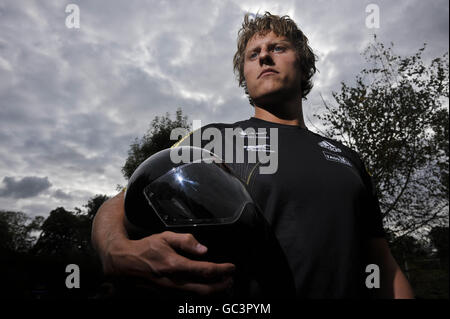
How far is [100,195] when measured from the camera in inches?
2469

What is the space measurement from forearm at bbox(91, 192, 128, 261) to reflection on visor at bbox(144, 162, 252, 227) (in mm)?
196

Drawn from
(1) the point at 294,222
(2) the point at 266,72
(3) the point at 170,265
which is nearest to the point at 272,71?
(2) the point at 266,72

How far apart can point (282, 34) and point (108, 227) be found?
92.0 inches

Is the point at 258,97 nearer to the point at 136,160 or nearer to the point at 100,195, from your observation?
the point at 136,160

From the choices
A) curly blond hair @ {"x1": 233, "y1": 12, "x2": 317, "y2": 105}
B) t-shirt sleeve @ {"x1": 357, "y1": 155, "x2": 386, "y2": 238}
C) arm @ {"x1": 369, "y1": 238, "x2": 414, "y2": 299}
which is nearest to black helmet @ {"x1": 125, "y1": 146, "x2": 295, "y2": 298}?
t-shirt sleeve @ {"x1": 357, "y1": 155, "x2": 386, "y2": 238}

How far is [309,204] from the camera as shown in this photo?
1631mm

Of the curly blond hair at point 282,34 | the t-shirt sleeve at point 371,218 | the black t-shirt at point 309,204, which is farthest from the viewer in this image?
the curly blond hair at point 282,34

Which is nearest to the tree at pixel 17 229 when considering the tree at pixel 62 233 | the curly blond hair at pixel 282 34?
the tree at pixel 62 233

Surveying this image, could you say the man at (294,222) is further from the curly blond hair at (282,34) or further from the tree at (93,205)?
the tree at (93,205)

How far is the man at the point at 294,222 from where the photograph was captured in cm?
103

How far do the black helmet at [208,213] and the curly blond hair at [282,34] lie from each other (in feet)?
6.05

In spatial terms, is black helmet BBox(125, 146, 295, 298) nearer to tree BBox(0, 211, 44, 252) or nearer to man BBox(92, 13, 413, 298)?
man BBox(92, 13, 413, 298)
